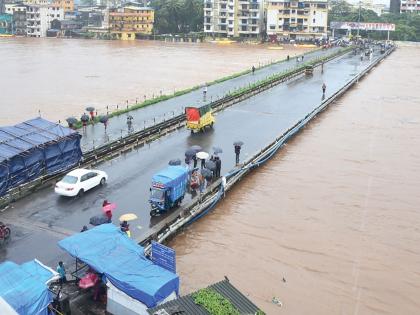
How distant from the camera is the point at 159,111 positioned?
121 ft

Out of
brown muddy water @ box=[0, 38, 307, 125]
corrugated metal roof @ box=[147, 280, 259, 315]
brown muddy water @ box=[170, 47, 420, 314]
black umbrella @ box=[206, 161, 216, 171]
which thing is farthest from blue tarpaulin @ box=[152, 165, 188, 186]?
brown muddy water @ box=[0, 38, 307, 125]

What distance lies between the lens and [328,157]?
29.0 m

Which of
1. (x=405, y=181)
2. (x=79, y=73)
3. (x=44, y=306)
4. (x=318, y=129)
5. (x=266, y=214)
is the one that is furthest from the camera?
(x=79, y=73)

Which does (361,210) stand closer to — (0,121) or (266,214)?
(266,214)

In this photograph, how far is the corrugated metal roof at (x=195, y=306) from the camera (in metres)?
10.4

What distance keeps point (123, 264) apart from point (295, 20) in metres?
111

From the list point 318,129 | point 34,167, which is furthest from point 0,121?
point 318,129

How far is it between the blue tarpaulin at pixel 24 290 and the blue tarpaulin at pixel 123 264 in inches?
50.4

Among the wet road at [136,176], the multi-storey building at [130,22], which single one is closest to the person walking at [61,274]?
the wet road at [136,176]

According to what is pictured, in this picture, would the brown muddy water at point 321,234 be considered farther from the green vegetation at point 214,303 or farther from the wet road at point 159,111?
the wet road at point 159,111

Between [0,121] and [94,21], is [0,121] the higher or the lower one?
the lower one

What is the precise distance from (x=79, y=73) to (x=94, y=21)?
276 ft

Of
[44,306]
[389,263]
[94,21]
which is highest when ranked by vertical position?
[94,21]

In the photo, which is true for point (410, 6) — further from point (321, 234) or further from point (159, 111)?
point (321, 234)
